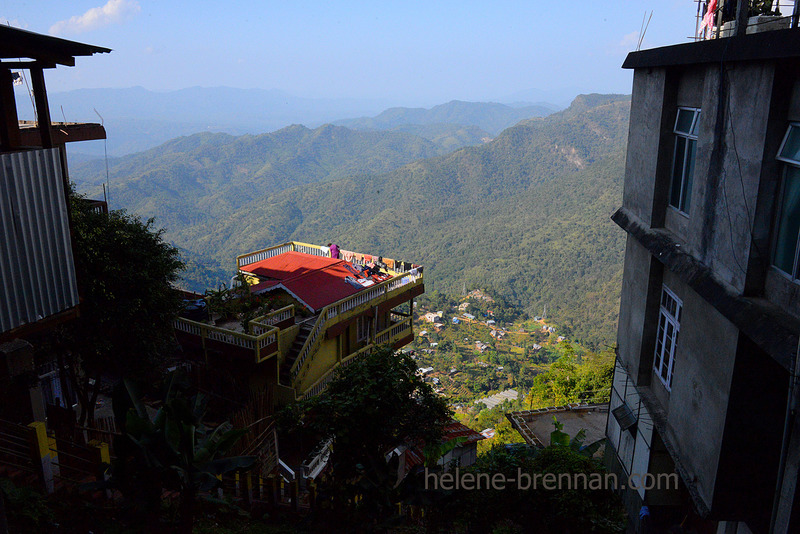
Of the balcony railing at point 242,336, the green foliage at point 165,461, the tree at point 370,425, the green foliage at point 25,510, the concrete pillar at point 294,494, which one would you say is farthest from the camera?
the balcony railing at point 242,336

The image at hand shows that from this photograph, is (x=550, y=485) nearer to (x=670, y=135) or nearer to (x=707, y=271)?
(x=707, y=271)

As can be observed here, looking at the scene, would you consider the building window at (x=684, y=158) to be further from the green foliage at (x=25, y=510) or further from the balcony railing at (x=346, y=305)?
the balcony railing at (x=346, y=305)

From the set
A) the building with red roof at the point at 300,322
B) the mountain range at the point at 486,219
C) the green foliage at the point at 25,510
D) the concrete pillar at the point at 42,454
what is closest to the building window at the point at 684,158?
the green foliage at the point at 25,510

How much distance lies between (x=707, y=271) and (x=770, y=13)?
3.80 m

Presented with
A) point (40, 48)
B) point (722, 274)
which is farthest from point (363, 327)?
point (40, 48)

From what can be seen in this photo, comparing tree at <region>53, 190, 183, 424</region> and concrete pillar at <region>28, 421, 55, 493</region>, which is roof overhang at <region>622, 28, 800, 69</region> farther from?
tree at <region>53, 190, 183, 424</region>

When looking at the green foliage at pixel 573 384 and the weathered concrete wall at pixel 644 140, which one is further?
the green foliage at pixel 573 384

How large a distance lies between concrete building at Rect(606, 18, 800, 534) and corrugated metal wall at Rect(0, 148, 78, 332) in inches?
326

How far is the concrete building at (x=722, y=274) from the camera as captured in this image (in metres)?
5.80

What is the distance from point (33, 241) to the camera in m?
6.77

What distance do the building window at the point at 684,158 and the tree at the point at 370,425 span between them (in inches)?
205

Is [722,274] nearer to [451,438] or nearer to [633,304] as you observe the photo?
[633,304]

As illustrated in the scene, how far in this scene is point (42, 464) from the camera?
Answer: 8.13 metres

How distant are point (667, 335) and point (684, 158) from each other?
116 inches
